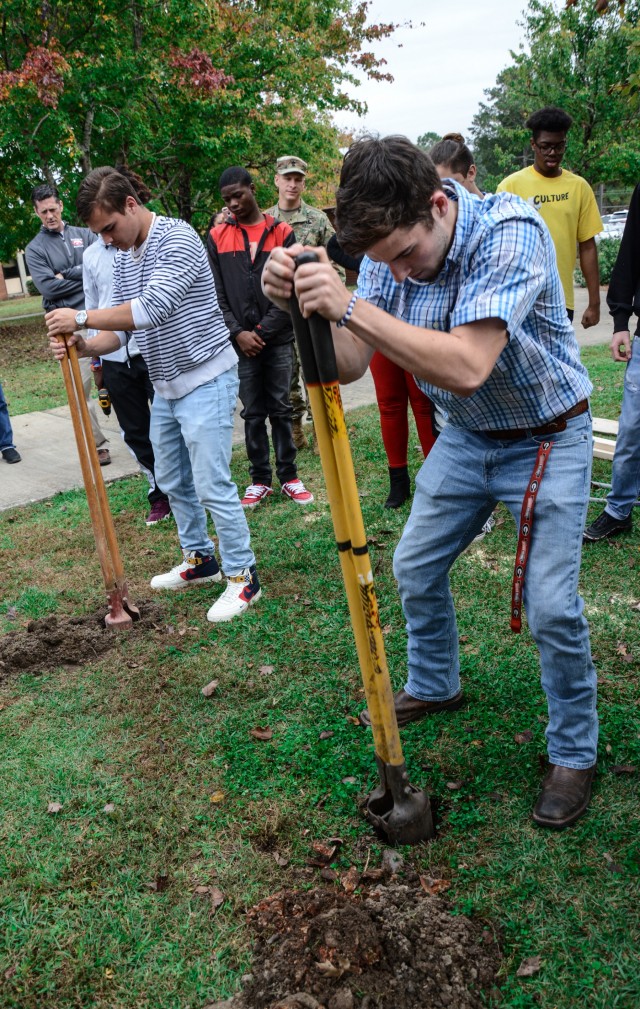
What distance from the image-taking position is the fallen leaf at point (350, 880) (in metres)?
2.55

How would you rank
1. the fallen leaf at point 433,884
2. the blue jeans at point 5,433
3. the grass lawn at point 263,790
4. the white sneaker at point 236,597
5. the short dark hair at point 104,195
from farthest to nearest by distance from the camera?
the blue jeans at point 5,433, the white sneaker at point 236,597, the short dark hair at point 104,195, the fallen leaf at point 433,884, the grass lawn at point 263,790

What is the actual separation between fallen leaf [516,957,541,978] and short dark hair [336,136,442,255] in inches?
80.4

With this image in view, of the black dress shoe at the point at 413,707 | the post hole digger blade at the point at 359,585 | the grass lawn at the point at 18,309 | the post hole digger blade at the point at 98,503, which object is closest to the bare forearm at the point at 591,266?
the black dress shoe at the point at 413,707

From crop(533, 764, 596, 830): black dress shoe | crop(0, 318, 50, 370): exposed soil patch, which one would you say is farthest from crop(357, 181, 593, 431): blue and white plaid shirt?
crop(0, 318, 50, 370): exposed soil patch

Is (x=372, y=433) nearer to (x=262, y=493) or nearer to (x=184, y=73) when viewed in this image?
(x=262, y=493)

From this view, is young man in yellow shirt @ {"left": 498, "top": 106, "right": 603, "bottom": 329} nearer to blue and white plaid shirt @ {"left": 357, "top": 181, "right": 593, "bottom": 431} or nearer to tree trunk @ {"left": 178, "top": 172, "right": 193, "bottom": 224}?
blue and white plaid shirt @ {"left": 357, "top": 181, "right": 593, "bottom": 431}

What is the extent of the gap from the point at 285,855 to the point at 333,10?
18.3 meters

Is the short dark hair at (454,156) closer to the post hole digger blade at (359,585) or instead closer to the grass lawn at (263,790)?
the grass lawn at (263,790)

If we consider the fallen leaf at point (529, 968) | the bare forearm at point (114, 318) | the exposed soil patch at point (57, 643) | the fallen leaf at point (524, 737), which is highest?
the bare forearm at point (114, 318)

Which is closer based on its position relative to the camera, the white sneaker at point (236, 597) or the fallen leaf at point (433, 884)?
the fallen leaf at point (433, 884)

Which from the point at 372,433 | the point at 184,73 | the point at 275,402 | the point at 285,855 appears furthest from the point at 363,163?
the point at 184,73

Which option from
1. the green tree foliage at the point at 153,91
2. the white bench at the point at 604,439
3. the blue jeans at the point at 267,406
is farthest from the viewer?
the green tree foliage at the point at 153,91

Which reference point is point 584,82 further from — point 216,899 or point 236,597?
point 216,899

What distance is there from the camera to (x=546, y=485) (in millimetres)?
2521
